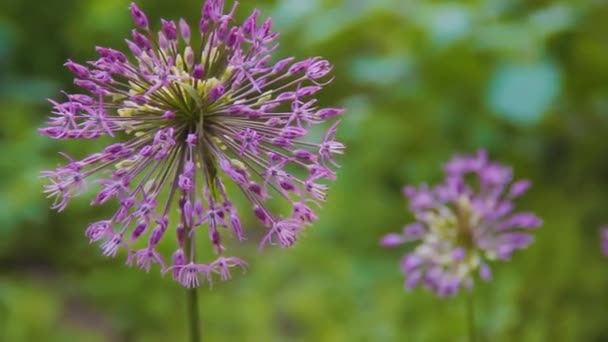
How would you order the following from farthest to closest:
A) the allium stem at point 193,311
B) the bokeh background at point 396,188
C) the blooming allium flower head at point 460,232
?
the bokeh background at point 396,188
the blooming allium flower head at point 460,232
the allium stem at point 193,311

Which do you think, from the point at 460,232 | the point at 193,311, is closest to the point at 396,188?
the point at 460,232

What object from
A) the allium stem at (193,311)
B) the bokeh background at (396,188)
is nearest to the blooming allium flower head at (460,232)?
the bokeh background at (396,188)

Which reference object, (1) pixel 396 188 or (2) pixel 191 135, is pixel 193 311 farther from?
(1) pixel 396 188

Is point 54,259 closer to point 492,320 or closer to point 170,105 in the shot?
point 492,320

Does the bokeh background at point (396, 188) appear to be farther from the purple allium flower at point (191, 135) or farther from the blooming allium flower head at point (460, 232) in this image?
the purple allium flower at point (191, 135)

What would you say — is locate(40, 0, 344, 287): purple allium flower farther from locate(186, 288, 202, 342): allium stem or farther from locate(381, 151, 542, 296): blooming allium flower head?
locate(381, 151, 542, 296): blooming allium flower head

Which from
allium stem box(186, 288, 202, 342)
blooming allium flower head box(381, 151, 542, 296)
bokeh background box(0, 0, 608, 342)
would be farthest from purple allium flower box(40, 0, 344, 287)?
bokeh background box(0, 0, 608, 342)

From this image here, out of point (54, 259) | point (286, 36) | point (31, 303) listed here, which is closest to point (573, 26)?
point (286, 36)
